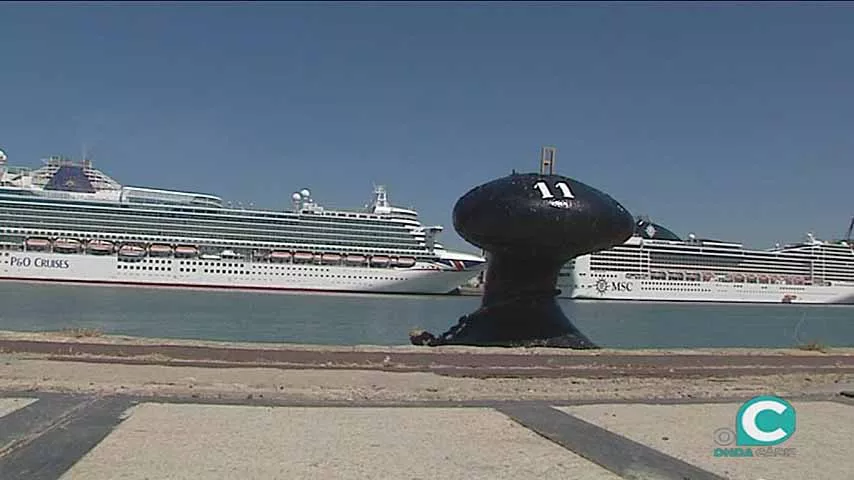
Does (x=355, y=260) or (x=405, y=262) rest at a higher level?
(x=355, y=260)

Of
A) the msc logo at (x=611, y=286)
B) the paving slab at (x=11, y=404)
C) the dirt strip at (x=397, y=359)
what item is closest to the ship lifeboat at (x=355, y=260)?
the msc logo at (x=611, y=286)

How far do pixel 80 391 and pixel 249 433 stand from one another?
231cm

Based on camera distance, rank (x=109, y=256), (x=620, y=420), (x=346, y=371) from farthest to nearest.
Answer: (x=109, y=256), (x=346, y=371), (x=620, y=420)

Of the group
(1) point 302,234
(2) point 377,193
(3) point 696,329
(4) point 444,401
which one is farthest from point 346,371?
(2) point 377,193

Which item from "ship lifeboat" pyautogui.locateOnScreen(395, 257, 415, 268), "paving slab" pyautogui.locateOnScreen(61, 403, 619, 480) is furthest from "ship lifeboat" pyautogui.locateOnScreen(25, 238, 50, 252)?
"paving slab" pyautogui.locateOnScreen(61, 403, 619, 480)

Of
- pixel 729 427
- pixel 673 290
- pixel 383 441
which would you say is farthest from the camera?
pixel 673 290

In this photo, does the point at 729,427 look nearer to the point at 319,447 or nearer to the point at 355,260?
the point at 319,447

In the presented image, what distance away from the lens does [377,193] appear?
7194cm

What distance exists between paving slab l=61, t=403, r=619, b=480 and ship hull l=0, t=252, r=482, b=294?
58572 millimetres

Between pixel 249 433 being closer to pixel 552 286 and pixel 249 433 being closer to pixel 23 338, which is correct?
pixel 23 338

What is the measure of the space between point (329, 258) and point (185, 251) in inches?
449

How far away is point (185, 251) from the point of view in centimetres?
6425

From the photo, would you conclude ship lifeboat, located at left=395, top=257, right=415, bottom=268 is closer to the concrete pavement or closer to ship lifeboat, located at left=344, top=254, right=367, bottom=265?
ship lifeboat, located at left=344, top=254, right=367, bottom=265

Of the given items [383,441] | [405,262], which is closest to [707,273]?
[405,262]
